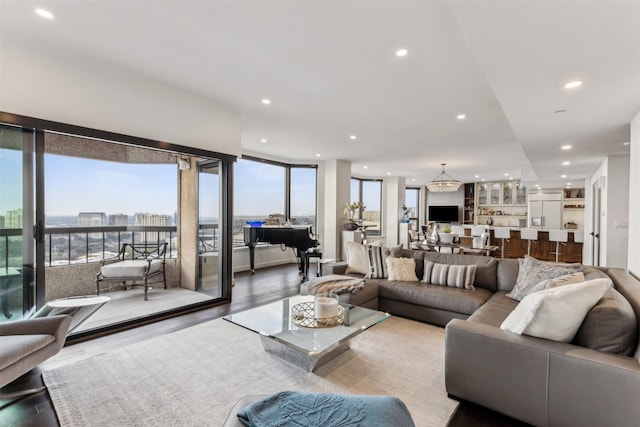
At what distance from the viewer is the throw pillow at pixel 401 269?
4.02 metres

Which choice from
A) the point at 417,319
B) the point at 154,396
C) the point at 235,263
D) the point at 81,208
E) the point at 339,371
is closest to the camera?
the point at 154,396

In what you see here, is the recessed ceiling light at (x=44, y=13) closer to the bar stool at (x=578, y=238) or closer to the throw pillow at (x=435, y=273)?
the throw pillow at (x=435, y=273)

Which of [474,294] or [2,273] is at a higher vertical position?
[2,273]

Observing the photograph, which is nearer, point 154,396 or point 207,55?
point 154,396

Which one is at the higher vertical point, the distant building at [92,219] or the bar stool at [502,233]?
the distant building at [92,219]

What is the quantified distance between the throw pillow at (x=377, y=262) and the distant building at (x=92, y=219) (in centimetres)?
458

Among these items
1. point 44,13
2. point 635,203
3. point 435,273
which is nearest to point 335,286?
point 435,273

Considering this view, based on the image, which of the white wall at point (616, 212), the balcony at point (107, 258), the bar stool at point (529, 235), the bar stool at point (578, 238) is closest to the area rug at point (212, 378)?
the balcony at point (107, 258)

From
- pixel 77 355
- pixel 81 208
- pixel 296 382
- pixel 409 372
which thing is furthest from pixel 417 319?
pixel 81 208

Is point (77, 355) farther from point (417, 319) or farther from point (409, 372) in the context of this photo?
point (417, 319)

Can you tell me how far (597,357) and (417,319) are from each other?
204 cm

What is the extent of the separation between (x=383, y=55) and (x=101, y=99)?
2817 millimetres

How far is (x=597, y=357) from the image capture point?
5.51ft

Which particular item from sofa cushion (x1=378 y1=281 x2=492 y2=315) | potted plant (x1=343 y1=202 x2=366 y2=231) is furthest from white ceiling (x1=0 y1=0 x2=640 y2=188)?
potted plant (x1=343 y1=202 x2=366 y2=231)
